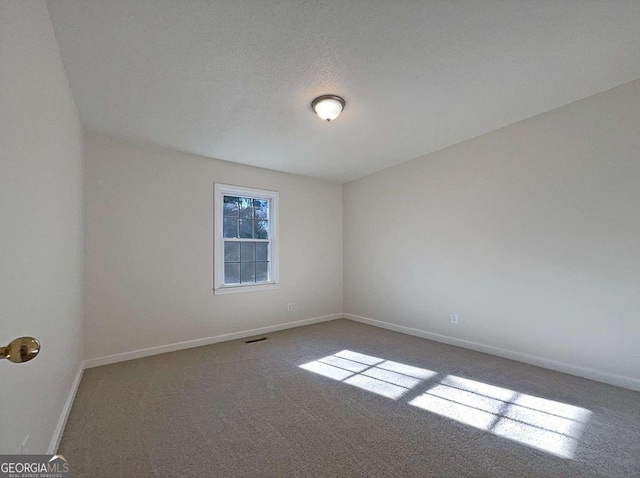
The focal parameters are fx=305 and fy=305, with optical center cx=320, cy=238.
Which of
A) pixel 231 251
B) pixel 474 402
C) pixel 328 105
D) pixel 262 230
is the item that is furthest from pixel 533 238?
pixel 231 251

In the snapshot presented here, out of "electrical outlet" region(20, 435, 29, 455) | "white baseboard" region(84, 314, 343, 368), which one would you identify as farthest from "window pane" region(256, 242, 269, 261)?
"electrical outlet" region(20, 435, 29, 455)

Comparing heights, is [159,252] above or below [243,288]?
above

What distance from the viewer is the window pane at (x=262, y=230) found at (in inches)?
185

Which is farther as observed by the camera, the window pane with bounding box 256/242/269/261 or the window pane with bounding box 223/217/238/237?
the window pane with bounding box 256/242/269/261

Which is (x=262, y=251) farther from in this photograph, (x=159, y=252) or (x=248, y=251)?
(x=159, y=252)

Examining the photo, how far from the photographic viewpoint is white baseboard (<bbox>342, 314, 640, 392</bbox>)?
2807 millimetres

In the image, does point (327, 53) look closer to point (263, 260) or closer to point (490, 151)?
point (490, 151)

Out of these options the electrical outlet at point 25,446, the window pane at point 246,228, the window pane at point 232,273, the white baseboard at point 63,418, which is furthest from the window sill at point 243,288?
the electrical outlet at point 25,446

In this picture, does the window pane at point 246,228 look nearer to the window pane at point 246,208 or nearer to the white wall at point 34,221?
the window pane at point 246,208

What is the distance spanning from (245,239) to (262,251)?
0.35 metres

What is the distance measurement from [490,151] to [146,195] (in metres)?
4.23

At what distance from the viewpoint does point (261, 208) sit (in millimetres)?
4770

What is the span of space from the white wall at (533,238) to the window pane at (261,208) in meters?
1.92

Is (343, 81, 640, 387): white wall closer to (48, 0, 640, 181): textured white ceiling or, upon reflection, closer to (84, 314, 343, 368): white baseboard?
(48, 0, 640, 181): textured white ceiling
